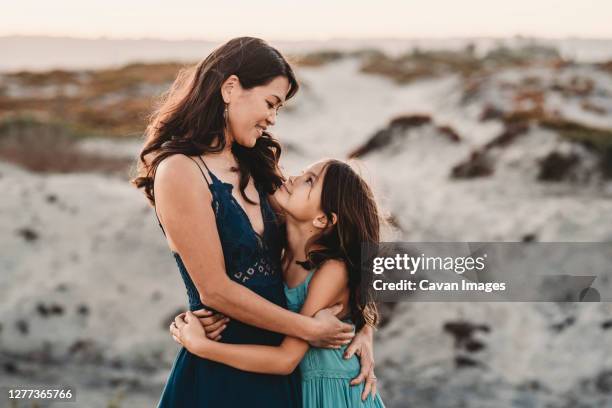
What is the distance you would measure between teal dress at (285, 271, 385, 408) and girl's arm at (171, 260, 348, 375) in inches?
4.6

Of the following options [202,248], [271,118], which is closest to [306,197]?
[271,118]

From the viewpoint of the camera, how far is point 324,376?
313 centimetres

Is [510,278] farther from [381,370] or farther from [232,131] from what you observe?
[232,131]

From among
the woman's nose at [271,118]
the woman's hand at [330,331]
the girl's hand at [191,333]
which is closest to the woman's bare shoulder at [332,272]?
the woman's hand at [330,331]

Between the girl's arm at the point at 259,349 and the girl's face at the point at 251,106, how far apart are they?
2.02 feet

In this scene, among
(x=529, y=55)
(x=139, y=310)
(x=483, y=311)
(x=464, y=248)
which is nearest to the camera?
(x=483, y=311)

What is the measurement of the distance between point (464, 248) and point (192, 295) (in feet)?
31.4

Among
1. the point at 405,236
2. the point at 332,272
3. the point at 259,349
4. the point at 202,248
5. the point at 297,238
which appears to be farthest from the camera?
the point at 405,236

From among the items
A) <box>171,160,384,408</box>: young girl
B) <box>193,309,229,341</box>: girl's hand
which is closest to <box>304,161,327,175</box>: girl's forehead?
<box>171,160,384,408</box>: young girl

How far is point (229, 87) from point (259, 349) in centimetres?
98

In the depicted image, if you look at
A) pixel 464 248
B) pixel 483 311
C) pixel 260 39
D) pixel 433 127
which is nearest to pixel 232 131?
pixel 260 39

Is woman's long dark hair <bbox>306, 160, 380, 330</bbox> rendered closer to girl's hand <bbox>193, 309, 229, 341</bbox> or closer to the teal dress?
the teal dress

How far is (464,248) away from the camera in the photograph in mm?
12242

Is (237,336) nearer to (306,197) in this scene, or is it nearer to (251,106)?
(306,197)
